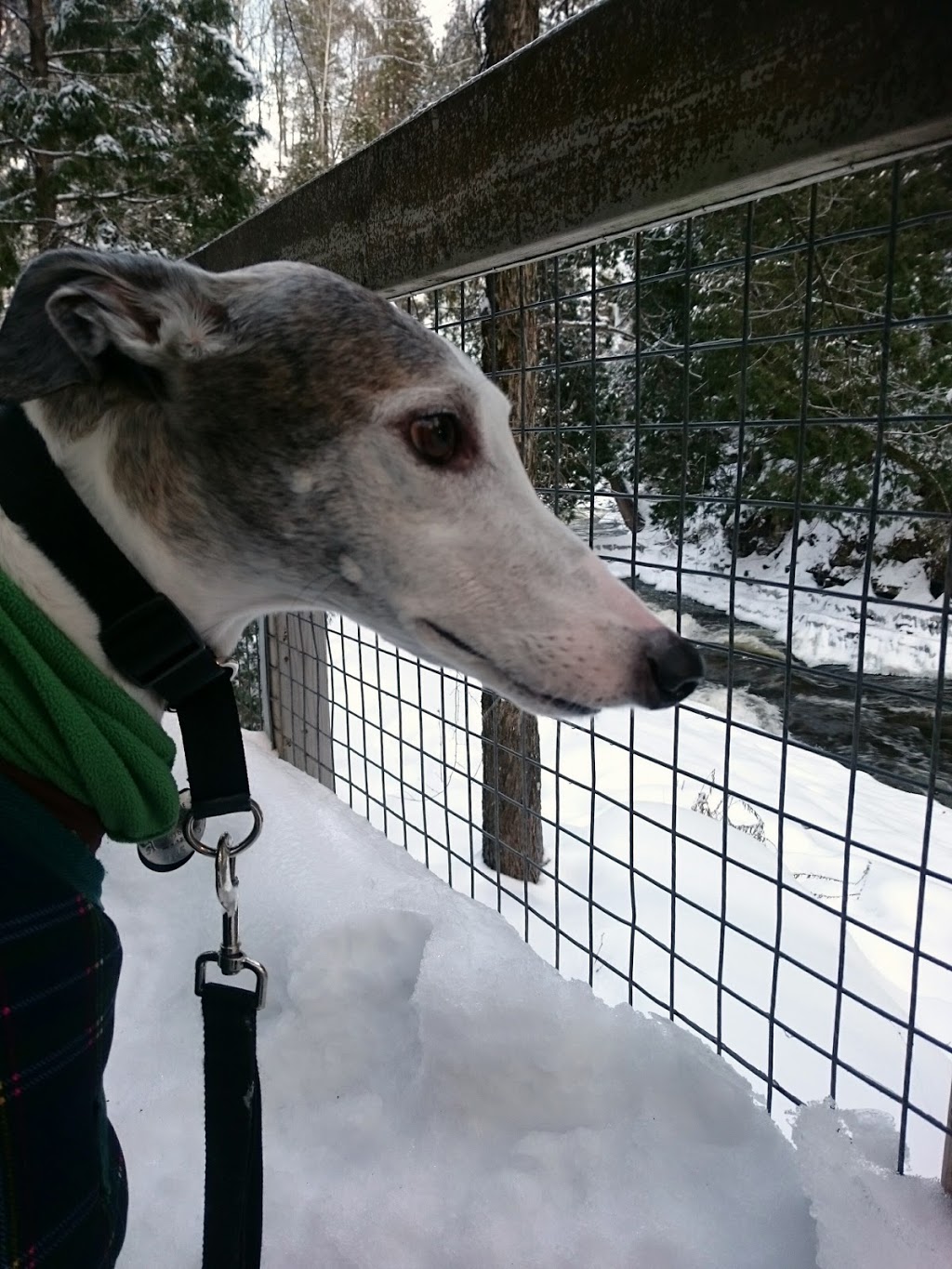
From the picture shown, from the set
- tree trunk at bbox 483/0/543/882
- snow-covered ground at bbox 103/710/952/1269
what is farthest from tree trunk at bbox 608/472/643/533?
snow-covered ground at bbox 103/710/952/1269

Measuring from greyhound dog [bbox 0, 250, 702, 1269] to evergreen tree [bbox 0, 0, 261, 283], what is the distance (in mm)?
7850

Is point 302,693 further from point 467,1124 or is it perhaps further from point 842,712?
point 842,712

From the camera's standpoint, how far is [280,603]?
1.35 meters

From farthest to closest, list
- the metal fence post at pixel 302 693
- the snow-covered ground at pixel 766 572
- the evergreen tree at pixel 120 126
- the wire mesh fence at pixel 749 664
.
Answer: the evergreen tree at pixel 120 126, the metal fence post at pixel 302 693, the snow-covered ground at pixel 766 572, the wire mesh fence at pixel 749 664

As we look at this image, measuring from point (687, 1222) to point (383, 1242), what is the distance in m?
0.53

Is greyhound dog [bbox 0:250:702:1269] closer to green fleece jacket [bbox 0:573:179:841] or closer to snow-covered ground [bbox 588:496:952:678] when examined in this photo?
green fleece jacket [bbox 0:573:179:841]

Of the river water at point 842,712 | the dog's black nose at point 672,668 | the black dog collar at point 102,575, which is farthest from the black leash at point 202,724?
the river water at point 842,712

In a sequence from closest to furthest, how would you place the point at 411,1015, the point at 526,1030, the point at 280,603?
the point at 280,603 → the point at 526,1030 → the point at 411,1015

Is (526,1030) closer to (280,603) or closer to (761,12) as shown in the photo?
(280,603)

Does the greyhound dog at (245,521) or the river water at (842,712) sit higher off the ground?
the greyhound dog at (245,521)

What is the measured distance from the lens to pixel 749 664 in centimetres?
320

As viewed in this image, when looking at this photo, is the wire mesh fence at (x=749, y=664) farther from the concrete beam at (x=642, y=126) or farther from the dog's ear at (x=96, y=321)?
the dog's ear at (x=96, y=321)

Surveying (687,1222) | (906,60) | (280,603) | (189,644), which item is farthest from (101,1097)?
(906,60)

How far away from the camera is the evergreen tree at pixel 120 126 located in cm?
776
